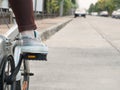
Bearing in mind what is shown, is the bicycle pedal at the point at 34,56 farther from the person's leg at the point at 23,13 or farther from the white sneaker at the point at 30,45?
the person's leg at the point at 23,13

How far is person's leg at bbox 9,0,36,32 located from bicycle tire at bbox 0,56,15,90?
0.19m

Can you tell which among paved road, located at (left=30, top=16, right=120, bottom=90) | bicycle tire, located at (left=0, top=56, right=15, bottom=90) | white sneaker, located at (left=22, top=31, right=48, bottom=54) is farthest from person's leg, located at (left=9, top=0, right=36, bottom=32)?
paved road, located at (left=30, top=16, right=120, bottom=90)

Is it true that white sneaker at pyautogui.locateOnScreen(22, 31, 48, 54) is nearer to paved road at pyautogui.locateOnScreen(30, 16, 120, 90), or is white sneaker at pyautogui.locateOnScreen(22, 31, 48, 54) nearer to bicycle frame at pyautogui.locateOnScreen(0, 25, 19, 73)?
bicycle frame at pyautogui.locateOnScreen(0, 25, 19, 73)

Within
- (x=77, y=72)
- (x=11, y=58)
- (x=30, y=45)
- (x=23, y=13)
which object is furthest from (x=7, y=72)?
(x=77, y=72)

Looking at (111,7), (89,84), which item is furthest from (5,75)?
(111,7)

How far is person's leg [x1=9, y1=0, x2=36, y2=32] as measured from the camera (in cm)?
244

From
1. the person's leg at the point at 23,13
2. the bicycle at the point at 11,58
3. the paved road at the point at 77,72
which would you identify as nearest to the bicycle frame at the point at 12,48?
the bicycle at the point at 11,58

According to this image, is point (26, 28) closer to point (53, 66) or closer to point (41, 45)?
point (41, 45)

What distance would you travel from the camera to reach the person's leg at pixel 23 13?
2.44 m

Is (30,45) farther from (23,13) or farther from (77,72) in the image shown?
(77,72)

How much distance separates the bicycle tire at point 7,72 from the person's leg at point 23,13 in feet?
0.62

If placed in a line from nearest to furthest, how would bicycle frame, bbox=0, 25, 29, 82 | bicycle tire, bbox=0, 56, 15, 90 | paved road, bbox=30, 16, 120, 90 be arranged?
bicycle tire, bbox=0, 56, 15, 90 → bicycle frame, bbox=0, 25, 29, 82 → paved road, bbox=30, 16, 120, 90

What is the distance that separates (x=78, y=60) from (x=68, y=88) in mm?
2998

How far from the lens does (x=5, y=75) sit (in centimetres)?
249
